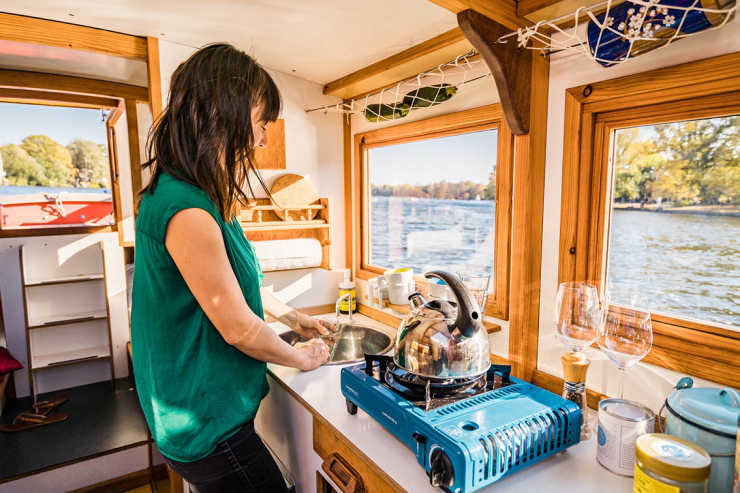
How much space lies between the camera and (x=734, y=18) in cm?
97

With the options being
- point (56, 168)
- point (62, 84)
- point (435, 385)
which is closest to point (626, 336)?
point (435, 385)

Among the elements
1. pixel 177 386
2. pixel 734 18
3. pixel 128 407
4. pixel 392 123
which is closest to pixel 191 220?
pixel 177 386

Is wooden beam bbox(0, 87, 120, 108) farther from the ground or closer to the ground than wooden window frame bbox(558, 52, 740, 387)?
farther from the ground

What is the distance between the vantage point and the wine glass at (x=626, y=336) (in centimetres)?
101

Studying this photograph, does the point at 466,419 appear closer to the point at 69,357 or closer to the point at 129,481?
the point at 129,481

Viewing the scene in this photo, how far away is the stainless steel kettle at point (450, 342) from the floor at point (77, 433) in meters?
2.44

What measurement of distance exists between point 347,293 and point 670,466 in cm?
177

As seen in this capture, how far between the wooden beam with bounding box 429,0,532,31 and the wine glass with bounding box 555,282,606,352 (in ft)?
2.46

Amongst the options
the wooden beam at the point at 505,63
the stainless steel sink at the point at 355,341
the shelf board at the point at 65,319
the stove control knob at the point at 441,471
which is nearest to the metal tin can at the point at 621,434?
the stove control knob at the point at 441,471

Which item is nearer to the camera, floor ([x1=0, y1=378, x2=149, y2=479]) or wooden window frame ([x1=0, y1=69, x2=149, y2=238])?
floor ([x1=0, y1=378, x2=149, y2=479])

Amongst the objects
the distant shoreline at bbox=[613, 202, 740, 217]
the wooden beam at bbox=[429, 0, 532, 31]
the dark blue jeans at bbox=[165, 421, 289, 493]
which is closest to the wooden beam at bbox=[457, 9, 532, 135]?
the wooden beam at bbox=[429, 0, 532, 31]

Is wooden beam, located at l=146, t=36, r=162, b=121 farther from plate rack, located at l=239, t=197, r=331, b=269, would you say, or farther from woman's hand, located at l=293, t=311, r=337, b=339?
woman's hand, located at l=293, t=311, r=337, b=339

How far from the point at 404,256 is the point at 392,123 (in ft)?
2.27

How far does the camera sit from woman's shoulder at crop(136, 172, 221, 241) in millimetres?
945
